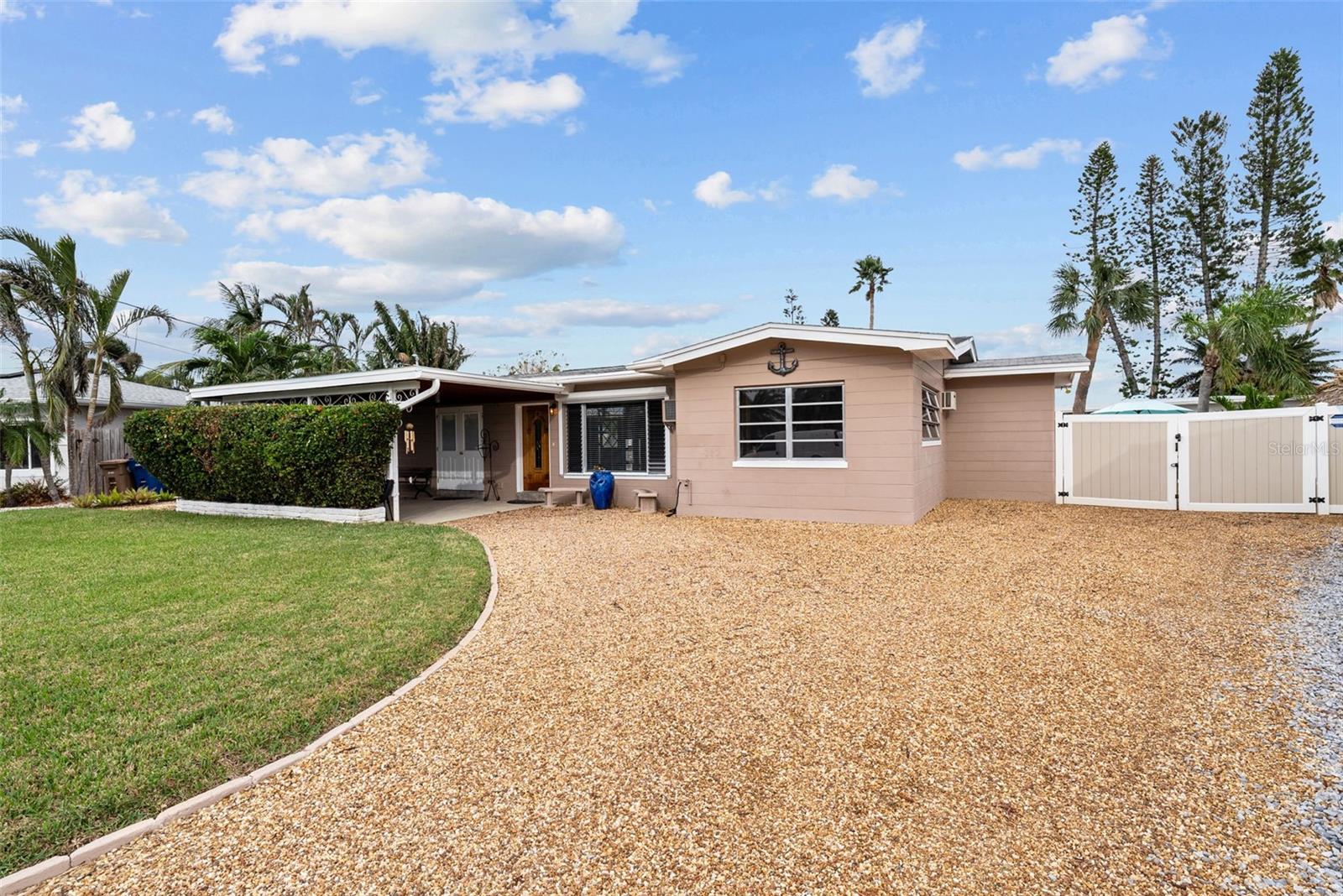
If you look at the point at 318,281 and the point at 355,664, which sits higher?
the point at 318,281

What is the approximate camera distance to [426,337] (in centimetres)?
2367

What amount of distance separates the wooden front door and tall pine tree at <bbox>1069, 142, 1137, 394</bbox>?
22.9 metres

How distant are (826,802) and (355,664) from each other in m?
3.11

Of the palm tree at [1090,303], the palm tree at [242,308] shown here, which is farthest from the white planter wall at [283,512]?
the palm tree at [1090,303]

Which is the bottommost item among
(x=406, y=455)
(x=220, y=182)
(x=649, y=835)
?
(x=649, y=835)

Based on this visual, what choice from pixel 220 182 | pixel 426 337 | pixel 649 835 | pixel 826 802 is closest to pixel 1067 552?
pixel 826 802

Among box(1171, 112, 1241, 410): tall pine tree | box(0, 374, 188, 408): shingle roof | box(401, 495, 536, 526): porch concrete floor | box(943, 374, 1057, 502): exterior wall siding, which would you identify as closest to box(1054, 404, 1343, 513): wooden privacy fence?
box(943, 374, 1057, 502): exterior wall siding

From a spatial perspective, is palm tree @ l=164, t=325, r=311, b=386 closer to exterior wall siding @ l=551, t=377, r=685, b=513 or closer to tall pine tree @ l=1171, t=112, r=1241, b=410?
exterior wall siding @ l=551, t=377, r=685, b=513

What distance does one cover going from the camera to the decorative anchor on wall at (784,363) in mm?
10352

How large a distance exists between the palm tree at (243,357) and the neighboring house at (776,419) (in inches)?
101

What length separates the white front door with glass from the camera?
14.9 m

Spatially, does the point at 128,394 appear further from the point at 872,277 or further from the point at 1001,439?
the point at 872,277

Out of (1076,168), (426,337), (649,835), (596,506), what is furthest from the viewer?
(1076,168)

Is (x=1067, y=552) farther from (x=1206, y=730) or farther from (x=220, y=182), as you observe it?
(x=220, y=182)
